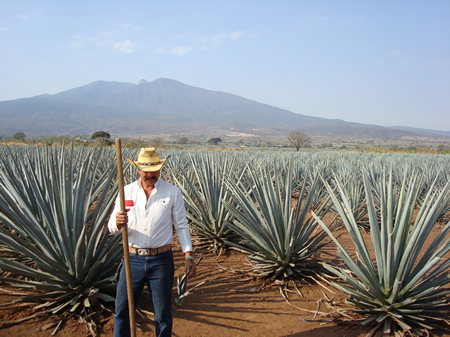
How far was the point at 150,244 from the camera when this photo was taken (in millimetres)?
2262

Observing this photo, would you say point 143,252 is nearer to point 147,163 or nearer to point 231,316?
point 147,163

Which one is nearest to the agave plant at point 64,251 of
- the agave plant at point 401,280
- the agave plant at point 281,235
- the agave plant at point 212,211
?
the agave plant at point 281,235

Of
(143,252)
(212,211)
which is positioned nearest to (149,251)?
(143,252)

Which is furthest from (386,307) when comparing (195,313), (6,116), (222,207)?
(6,116)

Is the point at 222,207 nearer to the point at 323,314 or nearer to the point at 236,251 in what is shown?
the point at 236,251

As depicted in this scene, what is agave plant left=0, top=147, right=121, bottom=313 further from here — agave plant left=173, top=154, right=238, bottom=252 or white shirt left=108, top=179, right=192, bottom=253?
agave plant left=173, top=154, right=238, bottom=252

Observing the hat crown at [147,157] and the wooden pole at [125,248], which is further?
the hat crown at [147,157]

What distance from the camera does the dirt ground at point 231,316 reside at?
2.75 m

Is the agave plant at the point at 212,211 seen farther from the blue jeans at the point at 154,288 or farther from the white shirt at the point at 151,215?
the blue jeans at the point at 154,288

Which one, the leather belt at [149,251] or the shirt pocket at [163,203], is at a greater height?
the shirt pocket at [163,203]

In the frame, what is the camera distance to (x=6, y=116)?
196 metres

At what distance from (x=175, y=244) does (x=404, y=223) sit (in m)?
3.35

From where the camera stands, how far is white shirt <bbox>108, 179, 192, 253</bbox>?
7.46 feet

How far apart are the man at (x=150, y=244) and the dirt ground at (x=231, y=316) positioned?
24.7 inches
